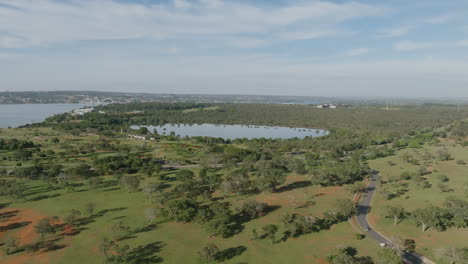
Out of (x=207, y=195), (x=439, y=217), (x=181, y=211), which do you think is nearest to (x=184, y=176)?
(x=207, y=195)

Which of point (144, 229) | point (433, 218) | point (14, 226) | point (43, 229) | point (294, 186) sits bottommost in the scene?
point (14, 226)

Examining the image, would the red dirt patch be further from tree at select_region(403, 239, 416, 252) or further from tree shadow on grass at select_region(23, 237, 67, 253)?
tree at select_region(403, 239, 416, 252)

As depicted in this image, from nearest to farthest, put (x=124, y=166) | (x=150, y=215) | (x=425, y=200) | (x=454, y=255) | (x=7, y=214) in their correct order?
(x=454, y=255) < (x=150, y=215) < (x=7, y=214) < (x=425, y=200) < (x=124, y=166)

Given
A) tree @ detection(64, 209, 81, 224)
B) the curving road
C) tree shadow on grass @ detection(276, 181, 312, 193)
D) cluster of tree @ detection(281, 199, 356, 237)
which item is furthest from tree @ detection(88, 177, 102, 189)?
the curving road

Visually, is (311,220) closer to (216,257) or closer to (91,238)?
(216,257)

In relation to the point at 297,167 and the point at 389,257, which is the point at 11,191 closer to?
the point at 297,167

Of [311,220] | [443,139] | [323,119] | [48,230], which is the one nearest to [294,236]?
[311,220]
